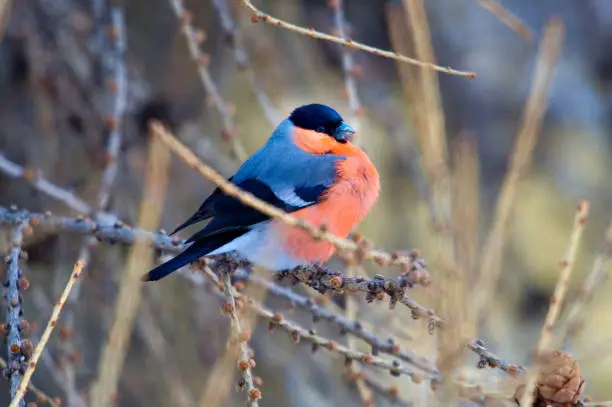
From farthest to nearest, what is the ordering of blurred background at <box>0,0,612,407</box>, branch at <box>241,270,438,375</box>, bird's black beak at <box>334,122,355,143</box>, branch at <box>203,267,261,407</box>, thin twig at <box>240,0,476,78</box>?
blurred background at <box>0,0,612,407</box> → bird's black beak at <box>334,122,355,143</box> → branch at <box>241,270,438,375</box> → thin twig at <box>240,0,476,78</box> → branch at <box>203,267,261,407</box>

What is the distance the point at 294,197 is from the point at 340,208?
138 millimetres

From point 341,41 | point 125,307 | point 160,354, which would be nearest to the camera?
point 125,307

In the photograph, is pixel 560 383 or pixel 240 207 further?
pixel 240 207

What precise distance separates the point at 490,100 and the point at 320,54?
3.38ft

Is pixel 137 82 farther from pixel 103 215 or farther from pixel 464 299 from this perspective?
pixel 464 299

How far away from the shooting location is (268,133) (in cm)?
448

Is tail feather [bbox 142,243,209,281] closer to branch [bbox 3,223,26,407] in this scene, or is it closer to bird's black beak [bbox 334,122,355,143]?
branch [bbox 3,223,26,407]

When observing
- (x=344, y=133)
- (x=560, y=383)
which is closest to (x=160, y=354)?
(x=344, y=133)

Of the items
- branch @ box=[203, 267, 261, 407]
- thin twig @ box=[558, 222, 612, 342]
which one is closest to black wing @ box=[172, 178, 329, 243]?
branch @ box=[203, 267, 261, 407]

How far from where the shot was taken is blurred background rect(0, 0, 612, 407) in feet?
10.4

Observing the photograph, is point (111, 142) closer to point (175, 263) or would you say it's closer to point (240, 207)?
point (240, 207)

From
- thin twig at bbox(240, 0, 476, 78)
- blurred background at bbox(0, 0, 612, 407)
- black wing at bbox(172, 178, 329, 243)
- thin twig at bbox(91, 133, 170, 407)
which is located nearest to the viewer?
thin twig at bbox(91, 133, 170, 407)

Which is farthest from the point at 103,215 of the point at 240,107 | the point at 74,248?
the point at 240,107

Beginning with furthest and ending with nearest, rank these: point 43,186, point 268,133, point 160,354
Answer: point 268,133 < point 160,354 < point 43,186
